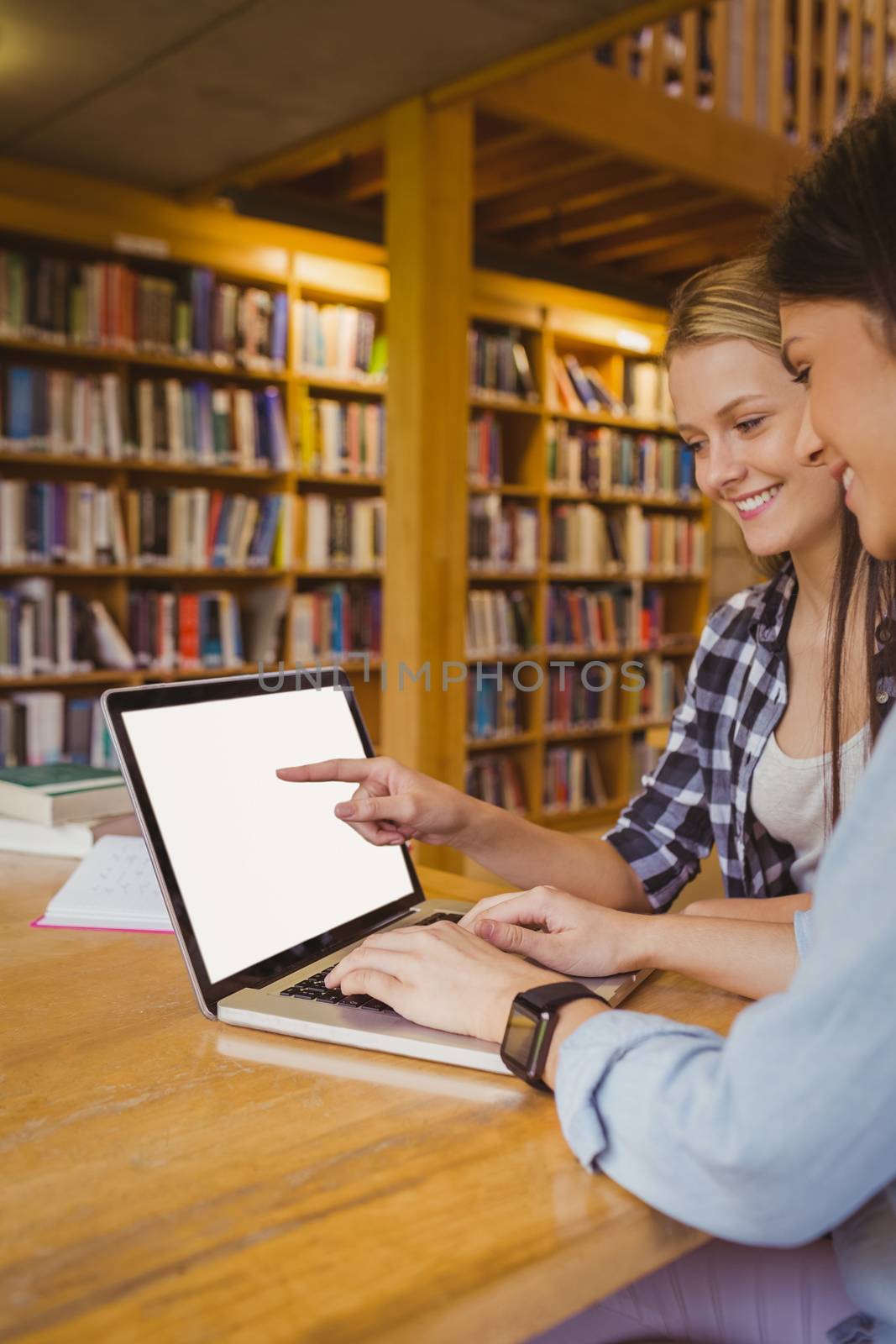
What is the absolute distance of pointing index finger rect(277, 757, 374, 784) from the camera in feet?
3.41

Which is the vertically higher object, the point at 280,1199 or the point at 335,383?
the point at 335,383

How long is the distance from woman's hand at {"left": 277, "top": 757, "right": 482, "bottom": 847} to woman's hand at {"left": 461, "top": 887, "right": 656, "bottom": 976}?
14 centimetres

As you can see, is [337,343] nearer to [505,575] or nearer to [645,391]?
[505,575]

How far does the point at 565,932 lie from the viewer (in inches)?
39.7

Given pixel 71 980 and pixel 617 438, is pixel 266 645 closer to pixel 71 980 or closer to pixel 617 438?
pixel 617 438

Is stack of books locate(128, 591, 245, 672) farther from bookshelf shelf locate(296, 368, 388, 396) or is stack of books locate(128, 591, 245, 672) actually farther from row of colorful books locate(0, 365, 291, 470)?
bookshelf shelf locate(296, 368, 388, 396)

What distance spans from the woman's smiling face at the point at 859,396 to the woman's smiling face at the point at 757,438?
0.59m

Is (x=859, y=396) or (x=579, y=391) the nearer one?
(x=859, y=396)

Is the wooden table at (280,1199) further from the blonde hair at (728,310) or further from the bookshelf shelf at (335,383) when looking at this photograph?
the bookshelf shelf at (335,383)

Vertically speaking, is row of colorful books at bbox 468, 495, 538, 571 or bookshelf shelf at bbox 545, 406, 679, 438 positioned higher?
bookshelf shelf at bbox 545, 406, 679, 438

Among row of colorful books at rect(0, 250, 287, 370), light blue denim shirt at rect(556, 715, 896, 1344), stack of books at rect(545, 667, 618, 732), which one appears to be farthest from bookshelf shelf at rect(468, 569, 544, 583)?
light blue denim shirt at rect(556, 715, 896, 1344)

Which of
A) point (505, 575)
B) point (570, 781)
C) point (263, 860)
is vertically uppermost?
point (505, 575)

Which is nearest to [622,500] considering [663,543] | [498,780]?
[663,543]

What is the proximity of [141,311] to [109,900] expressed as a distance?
3120mm
